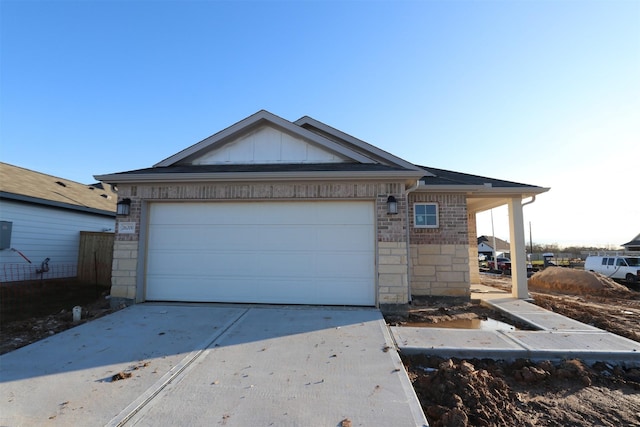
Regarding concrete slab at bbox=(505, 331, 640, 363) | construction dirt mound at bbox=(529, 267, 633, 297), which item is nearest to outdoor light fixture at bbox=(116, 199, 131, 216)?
concrete slab at bbox=(505, 331, 640, 363)

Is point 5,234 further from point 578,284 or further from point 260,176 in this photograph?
point 578,284

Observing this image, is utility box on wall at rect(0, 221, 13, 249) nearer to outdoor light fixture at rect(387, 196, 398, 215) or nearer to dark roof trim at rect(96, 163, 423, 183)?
dark roof trim at rect(96, 163, 423, 183)

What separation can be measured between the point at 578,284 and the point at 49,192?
64.9 ft

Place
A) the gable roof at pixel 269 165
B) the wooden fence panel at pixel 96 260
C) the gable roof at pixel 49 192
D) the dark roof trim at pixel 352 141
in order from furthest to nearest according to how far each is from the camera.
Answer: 1. the wooden fence panel at pixel 96 260
2. the gable roof at pixel 49 192
3. the dark roof trim at pixel 352 141
4. the gable roof at pixel 269 165

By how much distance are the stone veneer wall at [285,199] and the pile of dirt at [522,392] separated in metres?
2.44

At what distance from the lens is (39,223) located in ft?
31.0

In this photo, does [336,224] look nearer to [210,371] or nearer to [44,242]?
[210,371]

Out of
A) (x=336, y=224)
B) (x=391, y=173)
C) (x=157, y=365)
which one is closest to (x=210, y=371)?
(x=157, y=365)

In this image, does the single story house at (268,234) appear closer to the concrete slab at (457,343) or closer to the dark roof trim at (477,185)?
the dark roof trim at (477,185)

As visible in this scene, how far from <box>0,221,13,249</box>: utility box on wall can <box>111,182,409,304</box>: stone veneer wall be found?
386 cm

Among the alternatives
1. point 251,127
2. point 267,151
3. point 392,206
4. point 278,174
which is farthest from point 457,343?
point 251,127

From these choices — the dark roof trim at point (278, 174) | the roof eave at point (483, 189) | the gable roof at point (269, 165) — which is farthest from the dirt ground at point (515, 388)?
the roof eave at point (483, 189)

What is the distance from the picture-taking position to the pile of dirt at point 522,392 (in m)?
3.04

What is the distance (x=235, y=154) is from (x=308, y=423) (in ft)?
22.0
